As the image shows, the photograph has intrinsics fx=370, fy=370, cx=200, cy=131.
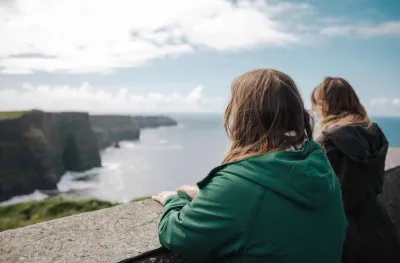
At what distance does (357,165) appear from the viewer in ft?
8.58

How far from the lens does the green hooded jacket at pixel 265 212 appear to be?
50.1 inches

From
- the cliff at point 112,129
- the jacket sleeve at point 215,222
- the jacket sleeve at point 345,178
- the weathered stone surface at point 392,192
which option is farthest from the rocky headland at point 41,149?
the jacket sleeve at point 215,222

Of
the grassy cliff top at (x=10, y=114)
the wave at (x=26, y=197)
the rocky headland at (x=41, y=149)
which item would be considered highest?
the grassy cliff top at (x=10, y=114)

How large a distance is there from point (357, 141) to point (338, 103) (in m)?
0.40

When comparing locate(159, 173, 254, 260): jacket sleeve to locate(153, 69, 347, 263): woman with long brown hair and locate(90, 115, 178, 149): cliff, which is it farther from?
locate(90, 115, 178, 149): cliff

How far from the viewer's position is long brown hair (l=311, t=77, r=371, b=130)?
9.21 ft

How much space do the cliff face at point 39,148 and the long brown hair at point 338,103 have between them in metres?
51.8

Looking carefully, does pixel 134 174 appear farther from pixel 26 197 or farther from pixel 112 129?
pixel 26 197

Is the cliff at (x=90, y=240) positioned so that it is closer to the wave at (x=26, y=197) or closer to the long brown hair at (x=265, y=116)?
the long brown hair at (x=265, y=116)

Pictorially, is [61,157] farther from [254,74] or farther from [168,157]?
[254,74]

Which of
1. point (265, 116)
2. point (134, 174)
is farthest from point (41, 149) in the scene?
point (265, 116)

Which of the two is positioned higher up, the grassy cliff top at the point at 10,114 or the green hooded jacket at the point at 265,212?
the green hooded jacket at the point at 265,212

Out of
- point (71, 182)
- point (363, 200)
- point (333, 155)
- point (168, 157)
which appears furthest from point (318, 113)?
point (168, 157)

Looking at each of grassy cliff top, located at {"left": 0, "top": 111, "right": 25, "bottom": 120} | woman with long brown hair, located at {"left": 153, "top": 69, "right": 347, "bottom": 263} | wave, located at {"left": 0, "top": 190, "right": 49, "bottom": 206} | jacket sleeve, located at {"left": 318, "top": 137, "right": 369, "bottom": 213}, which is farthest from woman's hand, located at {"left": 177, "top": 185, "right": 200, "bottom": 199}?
grassy cliff top, located at {"left": 0, "top": 111, "right": 25, "bottom": 120}
